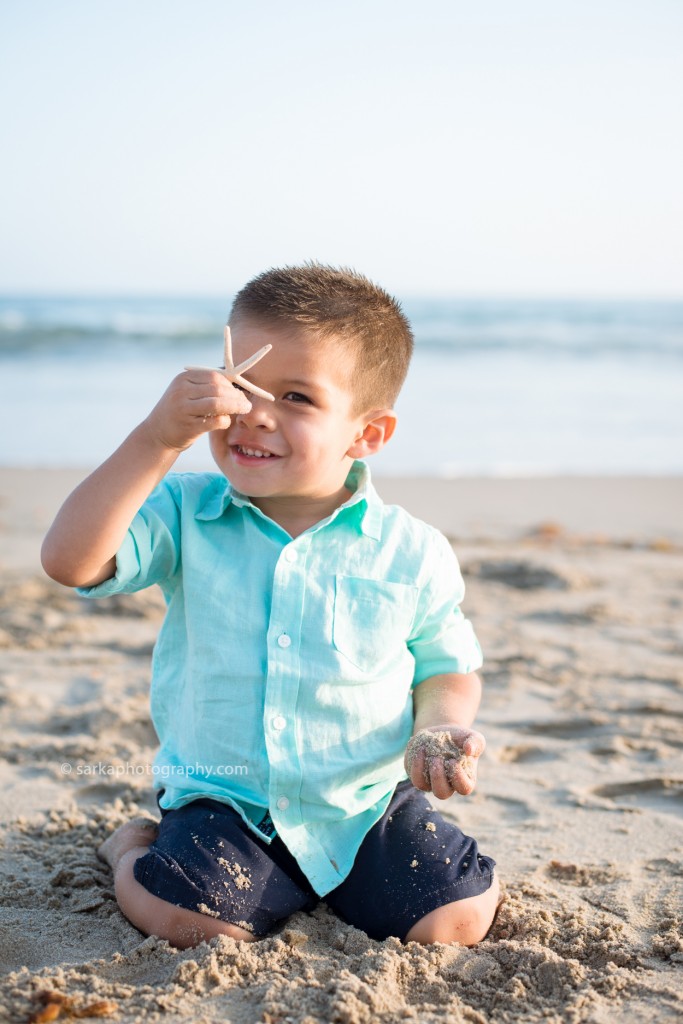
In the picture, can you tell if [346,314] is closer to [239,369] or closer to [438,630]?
[239,369]

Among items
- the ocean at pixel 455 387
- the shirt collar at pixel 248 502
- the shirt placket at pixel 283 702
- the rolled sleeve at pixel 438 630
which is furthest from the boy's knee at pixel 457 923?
the ocean at pixel 455 387

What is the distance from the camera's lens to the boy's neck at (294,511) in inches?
94.7

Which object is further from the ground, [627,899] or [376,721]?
[376,721]

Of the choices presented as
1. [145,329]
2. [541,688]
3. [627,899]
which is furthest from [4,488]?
[145,329]

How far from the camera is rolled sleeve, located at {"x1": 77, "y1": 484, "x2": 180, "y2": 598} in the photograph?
223cm

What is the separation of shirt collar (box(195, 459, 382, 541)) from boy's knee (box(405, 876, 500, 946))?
2.60 ft

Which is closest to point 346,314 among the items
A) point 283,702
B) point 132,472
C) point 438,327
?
point 132,472

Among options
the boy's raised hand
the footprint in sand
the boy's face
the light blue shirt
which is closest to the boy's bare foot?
the light blue shirt

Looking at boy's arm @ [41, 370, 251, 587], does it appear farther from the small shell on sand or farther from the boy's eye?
the small shell on sand

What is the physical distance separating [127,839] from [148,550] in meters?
0.70

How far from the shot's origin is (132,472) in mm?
2098

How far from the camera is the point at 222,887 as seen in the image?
7.11ft

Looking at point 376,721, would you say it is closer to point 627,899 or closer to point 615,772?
point 627,899

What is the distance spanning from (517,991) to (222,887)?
611mm
